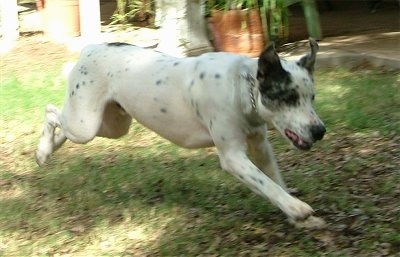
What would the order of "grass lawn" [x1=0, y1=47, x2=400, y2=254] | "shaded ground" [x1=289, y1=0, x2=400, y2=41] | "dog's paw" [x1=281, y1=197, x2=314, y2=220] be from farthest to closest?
"shaded ground" [x1=289, y1=0, x2=400, y2=41] < "grass lawn" [x1=0, y1=47, x2=400, y2=254] < "dog's paw" [x1=281, y1=197, x2=314, y2=220]

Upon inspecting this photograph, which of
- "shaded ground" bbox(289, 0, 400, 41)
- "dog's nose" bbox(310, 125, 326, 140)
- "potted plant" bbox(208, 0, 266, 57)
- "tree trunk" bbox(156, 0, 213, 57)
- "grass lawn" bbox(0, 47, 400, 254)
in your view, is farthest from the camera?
"shaded ground" bbox(289, 0, 400, 41)

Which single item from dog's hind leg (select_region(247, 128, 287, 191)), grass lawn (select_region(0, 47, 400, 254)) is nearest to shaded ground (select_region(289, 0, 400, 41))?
grass lawn (select_region(0, 47, 400, 254))

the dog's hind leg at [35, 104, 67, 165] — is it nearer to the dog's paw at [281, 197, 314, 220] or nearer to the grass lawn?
the grass lawn

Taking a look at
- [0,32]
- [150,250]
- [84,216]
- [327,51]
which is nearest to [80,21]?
[0,32]

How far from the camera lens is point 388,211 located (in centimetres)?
501

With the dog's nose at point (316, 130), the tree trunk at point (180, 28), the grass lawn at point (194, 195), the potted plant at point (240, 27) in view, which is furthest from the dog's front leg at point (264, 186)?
the potted plant at point (240, 27)

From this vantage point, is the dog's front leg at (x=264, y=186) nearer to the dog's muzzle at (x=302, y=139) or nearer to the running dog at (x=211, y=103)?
the running dog at (x=211, y=103)

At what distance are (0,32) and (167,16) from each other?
3828 millimetres

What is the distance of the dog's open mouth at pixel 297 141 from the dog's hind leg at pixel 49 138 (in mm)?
2108

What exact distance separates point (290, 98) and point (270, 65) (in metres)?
0.20

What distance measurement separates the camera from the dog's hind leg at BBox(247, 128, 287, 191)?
506cm

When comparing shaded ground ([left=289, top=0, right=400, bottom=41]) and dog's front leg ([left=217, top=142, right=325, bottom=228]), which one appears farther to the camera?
shaded ground ([left=289, top=0, right=400, bottom=41])

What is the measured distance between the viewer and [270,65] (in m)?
4.40

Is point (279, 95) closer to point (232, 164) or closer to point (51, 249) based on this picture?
point (232, 164)
